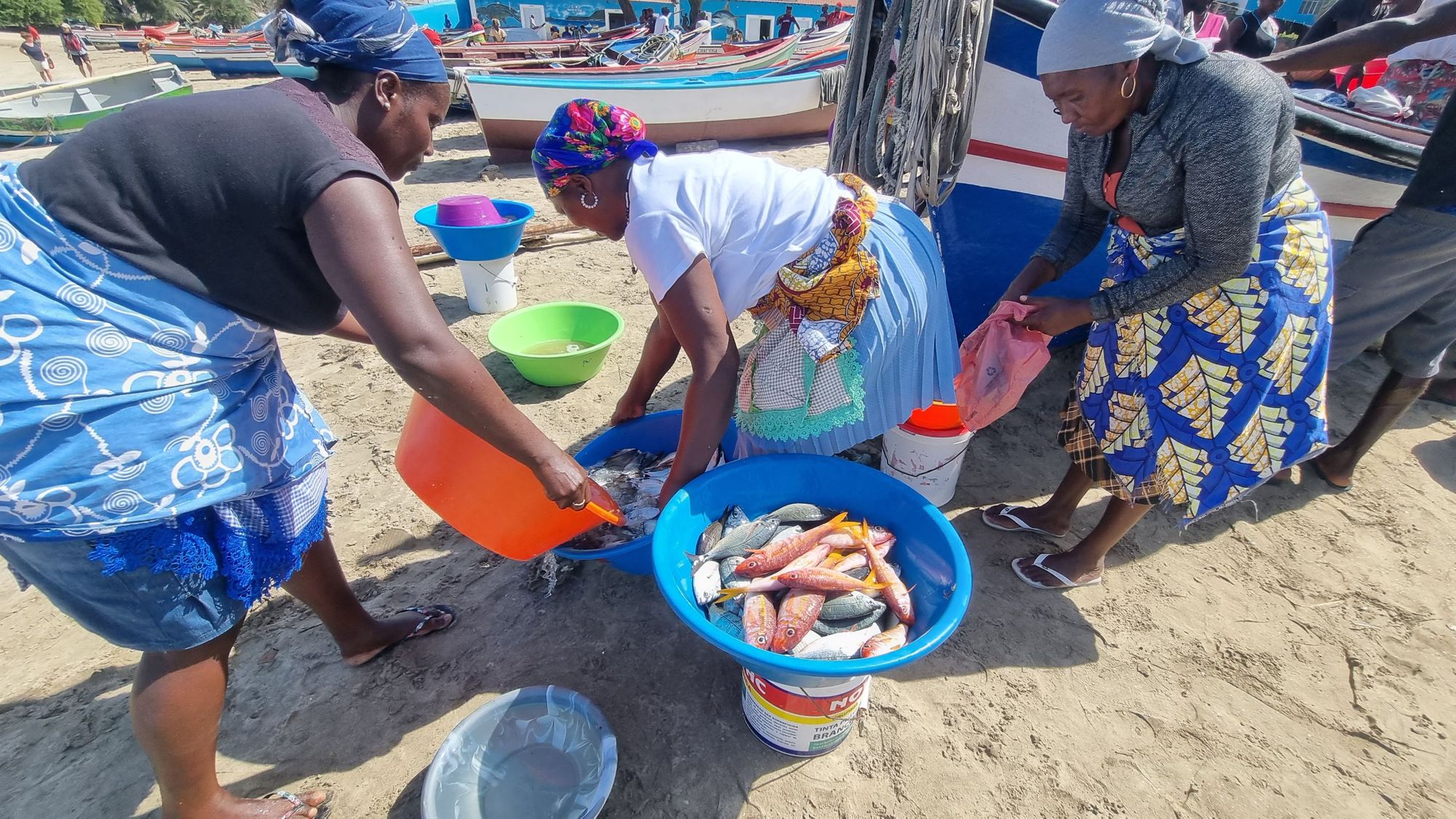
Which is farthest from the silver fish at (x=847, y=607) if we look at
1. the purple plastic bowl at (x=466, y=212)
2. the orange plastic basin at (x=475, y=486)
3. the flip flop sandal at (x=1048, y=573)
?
the purple plastic bowl at (x=466, y=212)

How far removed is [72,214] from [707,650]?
2.03 meters

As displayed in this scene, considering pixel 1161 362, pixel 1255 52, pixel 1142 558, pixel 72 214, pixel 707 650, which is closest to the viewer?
pixel 72 214

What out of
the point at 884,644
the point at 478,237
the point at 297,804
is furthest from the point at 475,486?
the point at 478,237

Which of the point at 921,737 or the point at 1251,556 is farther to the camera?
the point at 1251,556

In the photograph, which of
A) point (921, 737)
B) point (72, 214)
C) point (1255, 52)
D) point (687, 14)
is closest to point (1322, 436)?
point (921, 737)

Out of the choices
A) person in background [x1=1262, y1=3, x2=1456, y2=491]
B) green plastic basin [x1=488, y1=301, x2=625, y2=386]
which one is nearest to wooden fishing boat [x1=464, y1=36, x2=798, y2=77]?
green plastic basin [x1=488, y1=301, x2=625, y2=386]

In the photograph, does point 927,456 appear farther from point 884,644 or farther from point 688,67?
point 688,67

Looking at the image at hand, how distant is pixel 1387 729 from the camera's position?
2.18 m

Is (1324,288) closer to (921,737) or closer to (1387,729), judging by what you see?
(1387,729)

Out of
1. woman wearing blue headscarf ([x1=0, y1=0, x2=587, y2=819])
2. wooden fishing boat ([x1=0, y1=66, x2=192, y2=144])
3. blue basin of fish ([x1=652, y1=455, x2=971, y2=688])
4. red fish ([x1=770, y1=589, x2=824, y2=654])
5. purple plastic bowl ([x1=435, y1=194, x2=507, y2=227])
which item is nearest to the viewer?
woman wearing blue headscarf ([x1=0, y1=0, x2=587, y2=819])

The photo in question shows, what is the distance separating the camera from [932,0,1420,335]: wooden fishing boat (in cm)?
309

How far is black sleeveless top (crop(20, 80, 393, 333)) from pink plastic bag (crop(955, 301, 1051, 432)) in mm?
1908

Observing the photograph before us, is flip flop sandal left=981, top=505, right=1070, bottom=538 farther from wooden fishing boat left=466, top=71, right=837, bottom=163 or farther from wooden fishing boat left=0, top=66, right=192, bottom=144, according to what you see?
wooden fishing boat left=0, top=66, right=192, bottom=144

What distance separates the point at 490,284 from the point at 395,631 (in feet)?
9.31
